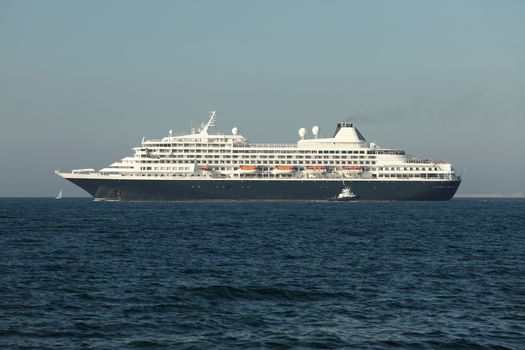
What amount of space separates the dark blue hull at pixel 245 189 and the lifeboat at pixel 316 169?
8.84ft

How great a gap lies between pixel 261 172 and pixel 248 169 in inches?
87.6

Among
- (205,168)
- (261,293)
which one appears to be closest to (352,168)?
(205,168)

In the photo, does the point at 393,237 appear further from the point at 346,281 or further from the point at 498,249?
the point at 346,281

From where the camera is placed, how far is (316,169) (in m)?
116

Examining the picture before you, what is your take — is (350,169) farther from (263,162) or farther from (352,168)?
(263,162)

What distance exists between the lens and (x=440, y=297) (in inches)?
936

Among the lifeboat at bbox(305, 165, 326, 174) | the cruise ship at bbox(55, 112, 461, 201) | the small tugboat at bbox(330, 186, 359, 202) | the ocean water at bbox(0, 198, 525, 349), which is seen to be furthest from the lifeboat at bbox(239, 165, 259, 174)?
the ocean water at bbox(0, 198, 525, 349)

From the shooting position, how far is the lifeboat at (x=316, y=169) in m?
116

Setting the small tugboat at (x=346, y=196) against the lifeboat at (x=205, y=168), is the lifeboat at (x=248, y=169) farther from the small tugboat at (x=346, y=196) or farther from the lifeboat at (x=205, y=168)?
the small tugboat at (x=346, y=196)

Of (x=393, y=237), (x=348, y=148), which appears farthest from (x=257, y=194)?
(x=393, y=237)

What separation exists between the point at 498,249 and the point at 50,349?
29768mm

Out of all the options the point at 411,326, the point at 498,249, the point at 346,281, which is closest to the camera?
the point at 411,326

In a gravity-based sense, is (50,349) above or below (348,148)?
below

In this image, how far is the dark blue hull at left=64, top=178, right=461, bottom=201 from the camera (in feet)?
Result: 364
